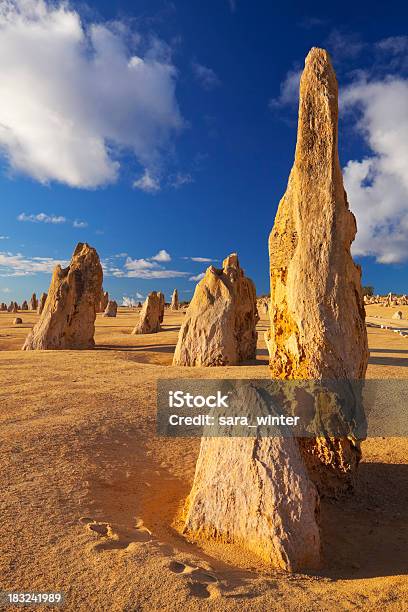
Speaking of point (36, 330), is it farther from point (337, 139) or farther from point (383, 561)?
point (383, 561)

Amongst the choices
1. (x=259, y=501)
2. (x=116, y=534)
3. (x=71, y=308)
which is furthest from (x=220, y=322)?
(x=116, y=534)

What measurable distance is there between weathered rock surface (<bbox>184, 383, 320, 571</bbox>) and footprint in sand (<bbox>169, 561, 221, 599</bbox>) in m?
0.64

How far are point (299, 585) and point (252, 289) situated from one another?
11174 millimetres

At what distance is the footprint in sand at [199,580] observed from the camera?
2.60 m

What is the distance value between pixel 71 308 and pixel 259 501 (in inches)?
509

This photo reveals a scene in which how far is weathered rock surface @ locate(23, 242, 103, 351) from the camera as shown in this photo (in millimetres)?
14938

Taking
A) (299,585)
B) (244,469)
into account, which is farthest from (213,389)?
(299,585)

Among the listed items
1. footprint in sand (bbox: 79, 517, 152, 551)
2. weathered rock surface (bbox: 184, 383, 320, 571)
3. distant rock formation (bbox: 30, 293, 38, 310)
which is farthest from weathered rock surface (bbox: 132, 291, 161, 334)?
distant rock formation (bbox: 30, 293, 38, 310)

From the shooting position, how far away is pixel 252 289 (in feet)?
45.2

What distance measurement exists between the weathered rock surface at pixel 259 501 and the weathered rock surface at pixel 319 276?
1.37 m

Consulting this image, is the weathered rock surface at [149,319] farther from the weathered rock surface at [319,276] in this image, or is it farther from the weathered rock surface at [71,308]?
the weathered rock surface at [319,276]

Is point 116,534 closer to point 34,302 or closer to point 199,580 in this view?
point 199,580

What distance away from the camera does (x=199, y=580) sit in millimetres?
2732

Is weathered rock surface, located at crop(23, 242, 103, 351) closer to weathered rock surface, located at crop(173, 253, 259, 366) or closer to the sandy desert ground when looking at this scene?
weathered rock surface, located at crop(173, 253, 259, 366)
